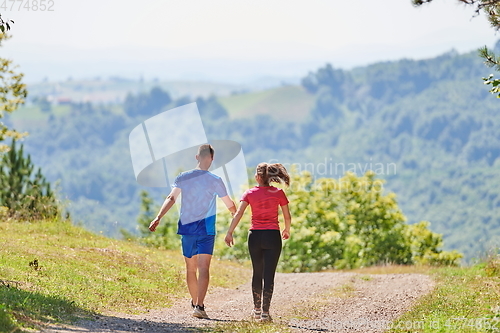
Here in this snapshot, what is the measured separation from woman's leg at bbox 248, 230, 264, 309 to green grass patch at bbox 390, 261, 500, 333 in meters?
1.71

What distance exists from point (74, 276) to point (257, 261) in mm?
3888

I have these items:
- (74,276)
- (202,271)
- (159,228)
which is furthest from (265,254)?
(159,228)

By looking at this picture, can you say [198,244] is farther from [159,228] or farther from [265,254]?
[159,228]

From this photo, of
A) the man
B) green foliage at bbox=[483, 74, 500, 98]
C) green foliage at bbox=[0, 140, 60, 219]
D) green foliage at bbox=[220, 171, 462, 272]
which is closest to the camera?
the man

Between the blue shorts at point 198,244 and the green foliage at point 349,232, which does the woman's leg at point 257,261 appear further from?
the green foliage at point 349,232

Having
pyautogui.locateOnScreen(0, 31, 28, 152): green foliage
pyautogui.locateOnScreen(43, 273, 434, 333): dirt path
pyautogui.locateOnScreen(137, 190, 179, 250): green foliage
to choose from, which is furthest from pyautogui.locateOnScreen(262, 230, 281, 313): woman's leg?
pyautogui.locateOnScreen(137, 190, 179, 250): green foliage

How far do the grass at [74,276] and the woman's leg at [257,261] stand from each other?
200cm

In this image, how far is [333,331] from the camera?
28.1 feet

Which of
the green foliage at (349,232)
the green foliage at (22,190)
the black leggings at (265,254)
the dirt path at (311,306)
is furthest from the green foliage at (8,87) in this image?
the black leggings at (265,254)

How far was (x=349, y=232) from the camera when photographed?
24.4 metres

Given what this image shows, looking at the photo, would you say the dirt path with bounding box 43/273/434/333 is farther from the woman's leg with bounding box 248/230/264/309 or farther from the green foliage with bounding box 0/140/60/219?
the green foliage with bounding box 0/140/60/219

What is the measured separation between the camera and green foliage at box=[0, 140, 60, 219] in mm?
17984

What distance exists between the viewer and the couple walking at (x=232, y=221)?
28.8 feet

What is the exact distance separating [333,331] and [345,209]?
53.4ft
